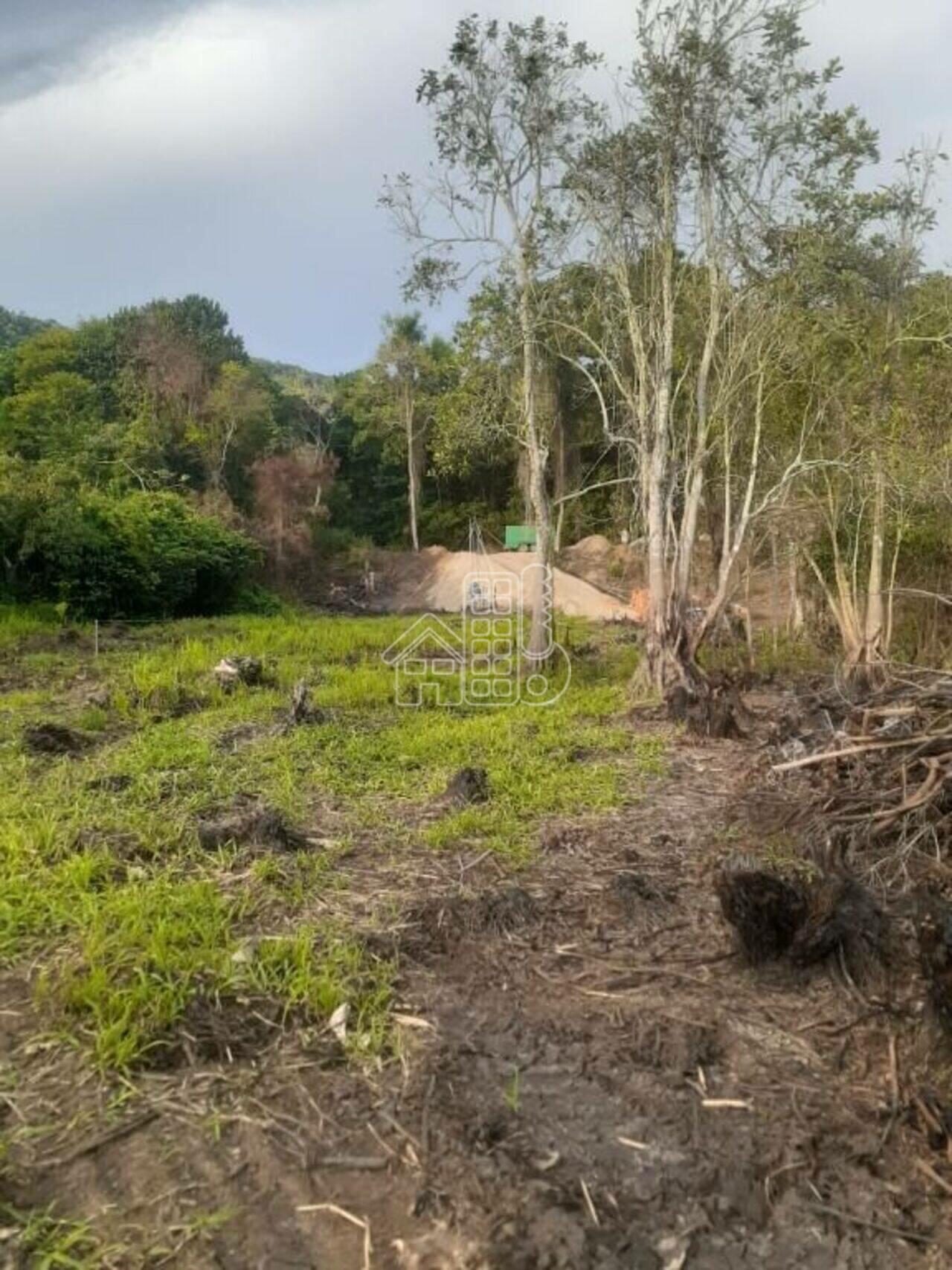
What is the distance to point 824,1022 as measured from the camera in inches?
108

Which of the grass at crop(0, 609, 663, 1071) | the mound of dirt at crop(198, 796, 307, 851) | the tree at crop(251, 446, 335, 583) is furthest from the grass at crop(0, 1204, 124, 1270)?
the tree at crop(251, 446, 335, 583)

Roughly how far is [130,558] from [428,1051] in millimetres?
14731

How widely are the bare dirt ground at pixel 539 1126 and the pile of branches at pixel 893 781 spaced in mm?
894

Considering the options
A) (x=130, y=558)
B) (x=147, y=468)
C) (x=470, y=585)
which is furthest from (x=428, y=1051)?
(x=147, y=468)

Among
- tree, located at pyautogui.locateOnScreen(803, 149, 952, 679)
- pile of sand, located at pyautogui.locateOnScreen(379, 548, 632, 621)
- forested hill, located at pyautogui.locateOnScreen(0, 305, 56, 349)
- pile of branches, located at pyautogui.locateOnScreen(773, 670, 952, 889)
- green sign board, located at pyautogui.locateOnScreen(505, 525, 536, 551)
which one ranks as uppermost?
forested hill, located at pyautogui.locateOnScreen(0, 305, 56, 349)

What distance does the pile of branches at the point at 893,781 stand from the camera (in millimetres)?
3705

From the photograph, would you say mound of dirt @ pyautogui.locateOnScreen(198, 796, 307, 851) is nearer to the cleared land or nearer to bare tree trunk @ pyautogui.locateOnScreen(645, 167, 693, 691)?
Answer: the cleared land

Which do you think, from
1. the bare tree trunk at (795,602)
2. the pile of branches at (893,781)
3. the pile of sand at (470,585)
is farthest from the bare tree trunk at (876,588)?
the pile of sand at (470,585)

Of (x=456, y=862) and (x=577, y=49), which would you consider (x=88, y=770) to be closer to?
(x=456, y=862)

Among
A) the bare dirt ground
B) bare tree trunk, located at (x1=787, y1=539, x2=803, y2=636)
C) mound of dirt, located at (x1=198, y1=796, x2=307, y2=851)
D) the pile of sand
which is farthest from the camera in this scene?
the pile of sand

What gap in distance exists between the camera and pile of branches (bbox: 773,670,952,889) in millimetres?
3705

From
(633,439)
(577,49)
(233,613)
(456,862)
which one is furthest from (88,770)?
(233,613)

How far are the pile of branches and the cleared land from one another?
32cm

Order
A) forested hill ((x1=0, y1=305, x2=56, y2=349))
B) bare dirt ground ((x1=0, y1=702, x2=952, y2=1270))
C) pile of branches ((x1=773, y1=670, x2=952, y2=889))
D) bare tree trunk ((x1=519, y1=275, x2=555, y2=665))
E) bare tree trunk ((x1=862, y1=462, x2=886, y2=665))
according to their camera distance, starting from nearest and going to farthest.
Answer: bare dirt ground ((x1=0, y1=702, x2=952, y2=1270)) < pile of branches ((x1=773, y1=670, x2=952, y2=889)) < bare tree trunk ((x1=862, y1=462, x2=886, y2=665)) < bare tree trunk ((x1=519, y1=275, x2=555, y2=665)) < forested hill ((x1=0, y1=305, x2=56, y2=349))
